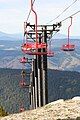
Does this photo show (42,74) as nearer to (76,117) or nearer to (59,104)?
(59,104)

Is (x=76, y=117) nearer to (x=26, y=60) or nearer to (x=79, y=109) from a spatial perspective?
(x=79, y=109)

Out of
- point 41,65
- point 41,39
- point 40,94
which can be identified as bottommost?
point 40,94

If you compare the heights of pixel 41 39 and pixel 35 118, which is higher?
pixel 41 39

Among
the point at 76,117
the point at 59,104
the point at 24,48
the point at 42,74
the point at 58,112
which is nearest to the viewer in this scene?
the point at 76,117

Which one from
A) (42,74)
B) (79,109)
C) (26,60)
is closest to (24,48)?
(42,74)

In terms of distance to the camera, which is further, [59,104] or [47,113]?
[59,104]

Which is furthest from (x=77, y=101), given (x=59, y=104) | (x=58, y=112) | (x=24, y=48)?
(x=24, y=48)

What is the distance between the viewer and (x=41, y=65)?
39344 mm

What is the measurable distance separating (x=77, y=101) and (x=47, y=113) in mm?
3130

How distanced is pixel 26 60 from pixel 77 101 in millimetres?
29486


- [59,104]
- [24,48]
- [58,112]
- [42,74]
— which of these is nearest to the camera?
[58,112]

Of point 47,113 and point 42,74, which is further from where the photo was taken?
point 42,74

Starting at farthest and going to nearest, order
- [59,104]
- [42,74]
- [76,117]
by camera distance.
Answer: [42,74] → [59,104] → [76,117]

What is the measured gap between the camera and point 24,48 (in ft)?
108
